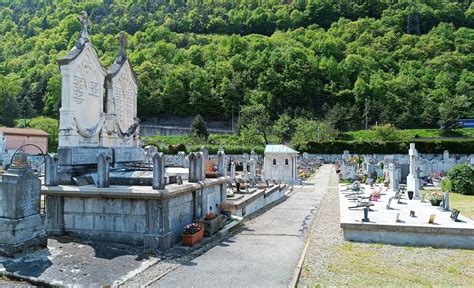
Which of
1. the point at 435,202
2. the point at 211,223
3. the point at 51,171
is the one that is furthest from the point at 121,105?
the point at 435,202

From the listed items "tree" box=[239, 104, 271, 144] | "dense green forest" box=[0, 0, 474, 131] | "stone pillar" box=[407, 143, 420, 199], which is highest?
"dense green forest" box=[0, 0, 474, 131]

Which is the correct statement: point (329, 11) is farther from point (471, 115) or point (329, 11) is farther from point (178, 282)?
point (178, 282)

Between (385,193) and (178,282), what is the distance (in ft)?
47.4

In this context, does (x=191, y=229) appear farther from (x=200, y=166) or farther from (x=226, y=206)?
(x=226, y=206)

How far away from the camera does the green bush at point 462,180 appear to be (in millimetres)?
20156

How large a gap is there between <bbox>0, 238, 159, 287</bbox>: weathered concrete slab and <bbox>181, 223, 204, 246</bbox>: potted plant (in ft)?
4.34

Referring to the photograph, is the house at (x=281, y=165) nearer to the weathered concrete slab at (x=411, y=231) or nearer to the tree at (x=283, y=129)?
the weathered concrete slab at (x=411, y=231)

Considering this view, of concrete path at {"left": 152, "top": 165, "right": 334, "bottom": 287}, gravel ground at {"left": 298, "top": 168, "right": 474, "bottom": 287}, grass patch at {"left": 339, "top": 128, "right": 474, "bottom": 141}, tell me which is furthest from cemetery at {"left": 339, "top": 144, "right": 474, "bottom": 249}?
grass patch at {"left": 339, "top": 128, "right": 474, "bottom": 141}

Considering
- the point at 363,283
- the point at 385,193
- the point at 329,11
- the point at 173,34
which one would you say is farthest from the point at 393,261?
the point at 329,11

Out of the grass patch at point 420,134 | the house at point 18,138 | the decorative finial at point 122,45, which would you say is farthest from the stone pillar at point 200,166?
the grass patch at point 420,134

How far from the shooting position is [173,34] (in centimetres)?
12544

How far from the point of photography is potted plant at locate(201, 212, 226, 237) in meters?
10.6

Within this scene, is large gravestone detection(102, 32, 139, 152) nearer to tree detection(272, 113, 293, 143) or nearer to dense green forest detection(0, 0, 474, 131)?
tree detection(272, 113, 293, 143)

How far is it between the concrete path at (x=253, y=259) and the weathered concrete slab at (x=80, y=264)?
88 centimetres
